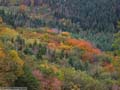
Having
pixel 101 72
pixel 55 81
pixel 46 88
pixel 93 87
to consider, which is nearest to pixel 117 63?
pixel 46 88

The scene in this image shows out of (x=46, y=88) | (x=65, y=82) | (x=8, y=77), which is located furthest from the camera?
(x=65, y=82)

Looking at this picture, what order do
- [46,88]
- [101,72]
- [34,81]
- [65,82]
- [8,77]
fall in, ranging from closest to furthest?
[8,77] < [34,81] < [46,88] < [65,82] < [101,72]

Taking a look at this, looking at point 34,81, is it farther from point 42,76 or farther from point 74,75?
point 74,75

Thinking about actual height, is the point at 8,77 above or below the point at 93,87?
above

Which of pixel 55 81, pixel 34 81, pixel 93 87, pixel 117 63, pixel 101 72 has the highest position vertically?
pixel 117 63

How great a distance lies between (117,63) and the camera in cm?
3284

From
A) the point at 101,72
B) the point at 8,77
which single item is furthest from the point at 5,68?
the point at 101,72

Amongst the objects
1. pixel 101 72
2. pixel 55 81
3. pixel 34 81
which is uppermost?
pixel 34 81

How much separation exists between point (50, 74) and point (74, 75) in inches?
860

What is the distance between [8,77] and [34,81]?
5.60 meters

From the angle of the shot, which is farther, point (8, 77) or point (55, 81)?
point (55, 81)

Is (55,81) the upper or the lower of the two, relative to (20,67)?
lower

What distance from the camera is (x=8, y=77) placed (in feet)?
220

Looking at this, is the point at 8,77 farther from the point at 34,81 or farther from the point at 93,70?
the point at 93,70
